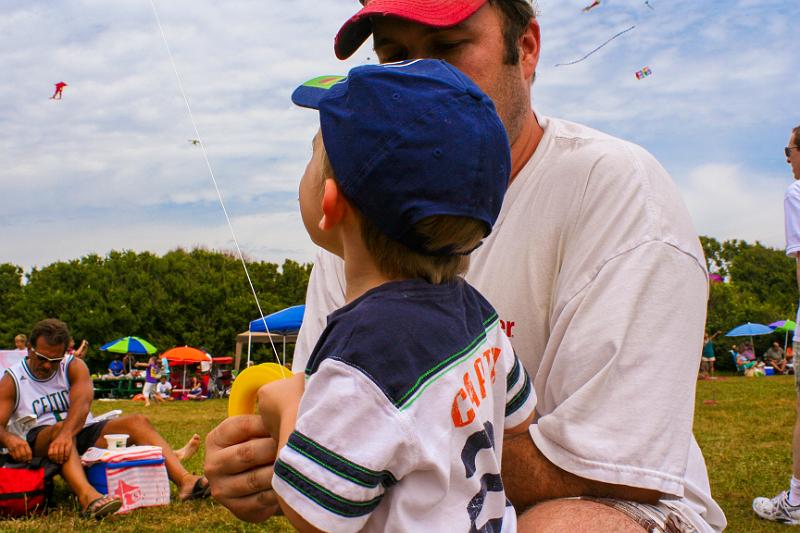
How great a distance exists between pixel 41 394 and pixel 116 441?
29.1 inches

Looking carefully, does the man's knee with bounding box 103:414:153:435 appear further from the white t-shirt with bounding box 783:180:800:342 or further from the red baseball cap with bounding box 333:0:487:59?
the red baseball cap with bounding box 333:0:487:59

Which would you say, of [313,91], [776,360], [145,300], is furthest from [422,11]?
[145,300]

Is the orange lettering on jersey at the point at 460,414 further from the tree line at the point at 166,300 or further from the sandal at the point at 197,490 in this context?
the tree line at the point at 166,300

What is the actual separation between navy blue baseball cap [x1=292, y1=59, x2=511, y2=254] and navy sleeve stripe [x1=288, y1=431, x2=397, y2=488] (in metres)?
0.36

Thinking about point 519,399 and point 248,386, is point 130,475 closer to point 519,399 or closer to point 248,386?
point 248,386

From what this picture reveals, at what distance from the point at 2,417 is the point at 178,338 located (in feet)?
118

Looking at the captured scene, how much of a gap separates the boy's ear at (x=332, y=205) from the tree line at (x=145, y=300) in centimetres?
4045

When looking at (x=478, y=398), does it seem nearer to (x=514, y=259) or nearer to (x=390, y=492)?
(x=390, y=492)

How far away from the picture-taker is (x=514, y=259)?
5.89 feet

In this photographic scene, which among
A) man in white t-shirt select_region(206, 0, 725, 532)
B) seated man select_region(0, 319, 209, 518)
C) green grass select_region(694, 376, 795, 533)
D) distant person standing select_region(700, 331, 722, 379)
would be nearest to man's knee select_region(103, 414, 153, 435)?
seated man select_region(0, 319, 209, 518)

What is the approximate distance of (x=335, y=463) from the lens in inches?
43.4

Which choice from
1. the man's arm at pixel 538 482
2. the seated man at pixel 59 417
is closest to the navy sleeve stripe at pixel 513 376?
the man's arm at pixel 538 482

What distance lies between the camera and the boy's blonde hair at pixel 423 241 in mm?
1272

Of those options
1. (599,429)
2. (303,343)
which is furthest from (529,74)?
(599,429)
